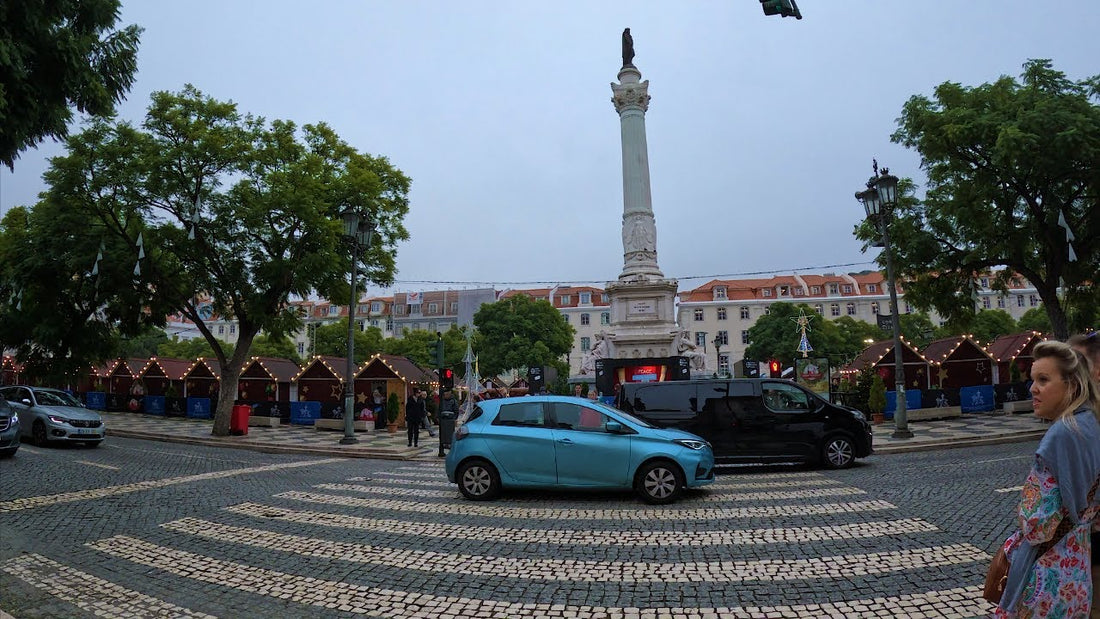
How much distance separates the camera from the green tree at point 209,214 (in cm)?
1916

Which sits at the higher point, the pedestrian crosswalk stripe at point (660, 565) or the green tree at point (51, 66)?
the green tree at point (51, 66)

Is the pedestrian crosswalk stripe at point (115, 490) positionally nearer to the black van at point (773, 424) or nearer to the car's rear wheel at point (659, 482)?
the car's rear wheel at point (659, 482)

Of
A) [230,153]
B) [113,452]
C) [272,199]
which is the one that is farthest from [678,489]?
[230,153]

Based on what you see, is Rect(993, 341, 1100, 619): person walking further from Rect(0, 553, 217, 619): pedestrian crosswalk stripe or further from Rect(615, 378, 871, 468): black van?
Rect(615, 378, 871, 468): black van

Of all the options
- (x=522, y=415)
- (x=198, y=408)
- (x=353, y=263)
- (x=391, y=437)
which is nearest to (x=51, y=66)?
(x=522, y=415)

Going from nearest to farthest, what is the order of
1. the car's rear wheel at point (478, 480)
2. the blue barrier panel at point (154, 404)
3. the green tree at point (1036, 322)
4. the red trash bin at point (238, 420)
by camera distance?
1. the car's rear wheel at point (478, 480)
2. the red trash bin at point (238, 420)
3. the blue barrier panel at point (154, 404)
4. the green tree at point (1036, 322)

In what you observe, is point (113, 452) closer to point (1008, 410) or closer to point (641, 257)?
point (641, 257)

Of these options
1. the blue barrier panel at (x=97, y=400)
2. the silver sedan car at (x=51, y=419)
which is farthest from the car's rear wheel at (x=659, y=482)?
the blue barrier panel at (x=97, y=400)

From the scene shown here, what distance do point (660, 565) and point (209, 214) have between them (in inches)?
789

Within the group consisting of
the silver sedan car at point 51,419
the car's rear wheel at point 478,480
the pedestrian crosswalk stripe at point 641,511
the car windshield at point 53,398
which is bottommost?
the pedestrian crosswalk stripe at point 641,511

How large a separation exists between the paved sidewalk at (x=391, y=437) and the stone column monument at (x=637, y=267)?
11148 mm

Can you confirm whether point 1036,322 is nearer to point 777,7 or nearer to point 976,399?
point 976,399

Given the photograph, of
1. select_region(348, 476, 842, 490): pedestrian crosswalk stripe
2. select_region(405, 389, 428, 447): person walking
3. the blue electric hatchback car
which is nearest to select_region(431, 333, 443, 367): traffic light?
select_region(405, 389, 428, 447): person walking

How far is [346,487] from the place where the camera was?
34.1ft
